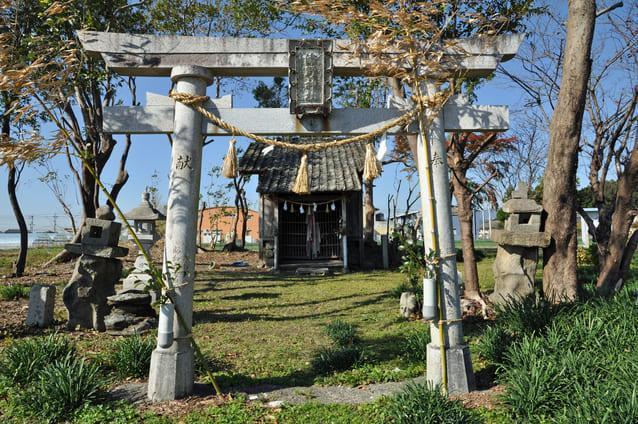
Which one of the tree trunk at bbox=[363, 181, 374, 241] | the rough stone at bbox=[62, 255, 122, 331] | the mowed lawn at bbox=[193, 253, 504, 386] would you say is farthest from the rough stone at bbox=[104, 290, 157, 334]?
the tree trunk at bbox=[363, 181, 374, 241]

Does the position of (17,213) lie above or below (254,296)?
above

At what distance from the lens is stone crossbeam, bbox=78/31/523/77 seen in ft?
14.3

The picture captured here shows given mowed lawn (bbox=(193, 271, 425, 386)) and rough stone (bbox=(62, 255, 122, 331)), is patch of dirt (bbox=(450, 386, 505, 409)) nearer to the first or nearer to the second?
mowed lawn (bbox=(193, 271, 425, 386))

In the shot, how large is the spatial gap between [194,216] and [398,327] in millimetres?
4290

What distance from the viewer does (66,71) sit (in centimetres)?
414

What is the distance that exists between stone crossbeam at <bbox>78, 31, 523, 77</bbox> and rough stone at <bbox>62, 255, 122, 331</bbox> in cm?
408

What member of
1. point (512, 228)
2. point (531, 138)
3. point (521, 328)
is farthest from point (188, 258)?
point (531, 138)

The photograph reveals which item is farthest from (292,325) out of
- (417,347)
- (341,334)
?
(417,347)

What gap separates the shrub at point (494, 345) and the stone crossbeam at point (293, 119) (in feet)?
7.29

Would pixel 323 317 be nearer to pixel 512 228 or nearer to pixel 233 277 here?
pixel 512 228

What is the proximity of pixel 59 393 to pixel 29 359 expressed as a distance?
939 mm

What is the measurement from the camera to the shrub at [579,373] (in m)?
3.05

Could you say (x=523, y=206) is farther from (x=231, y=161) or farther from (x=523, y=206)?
(x=231, y=161)

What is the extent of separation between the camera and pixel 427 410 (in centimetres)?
339
